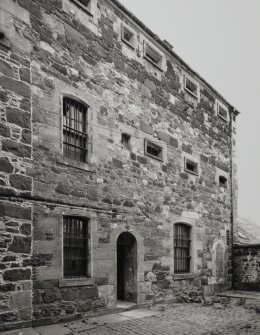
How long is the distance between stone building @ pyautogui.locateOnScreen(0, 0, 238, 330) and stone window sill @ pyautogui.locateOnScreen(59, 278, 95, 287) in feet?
0.10

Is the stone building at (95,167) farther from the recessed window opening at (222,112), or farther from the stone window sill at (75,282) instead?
the recessed window opening at (222,112)

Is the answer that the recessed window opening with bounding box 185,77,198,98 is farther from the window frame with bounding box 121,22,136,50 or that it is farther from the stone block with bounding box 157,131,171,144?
the window frame with bounding box 121,22,136,50

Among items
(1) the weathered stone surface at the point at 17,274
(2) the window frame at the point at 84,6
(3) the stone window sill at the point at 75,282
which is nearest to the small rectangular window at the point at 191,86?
(2) the window frame at the point at 84,6

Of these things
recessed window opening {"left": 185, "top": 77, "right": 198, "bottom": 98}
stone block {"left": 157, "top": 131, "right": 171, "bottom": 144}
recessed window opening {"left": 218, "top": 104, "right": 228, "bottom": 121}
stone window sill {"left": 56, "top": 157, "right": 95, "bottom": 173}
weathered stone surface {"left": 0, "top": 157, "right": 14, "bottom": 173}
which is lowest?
weathered stone surface {"left": 0, "top": 157, "right": 14, "bottom": 173}

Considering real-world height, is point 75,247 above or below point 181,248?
above

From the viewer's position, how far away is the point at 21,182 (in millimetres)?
6934

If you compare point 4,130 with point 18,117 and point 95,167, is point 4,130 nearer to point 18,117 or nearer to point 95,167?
point 18,117

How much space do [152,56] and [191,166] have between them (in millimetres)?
4269

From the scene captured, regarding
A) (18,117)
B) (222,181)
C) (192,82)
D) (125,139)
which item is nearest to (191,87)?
(192,82)

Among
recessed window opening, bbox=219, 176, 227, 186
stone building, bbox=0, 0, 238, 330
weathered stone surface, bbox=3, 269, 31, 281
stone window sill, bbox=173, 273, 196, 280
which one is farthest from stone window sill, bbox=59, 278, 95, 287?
recessed window opening, bbox=219, 176, 227, 186

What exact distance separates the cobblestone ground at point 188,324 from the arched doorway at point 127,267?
1127 millimetres

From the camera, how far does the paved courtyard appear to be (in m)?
6.88

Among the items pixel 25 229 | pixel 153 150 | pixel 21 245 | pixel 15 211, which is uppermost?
pixel 153 150

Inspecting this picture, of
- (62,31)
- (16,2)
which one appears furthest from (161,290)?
(16,2)
